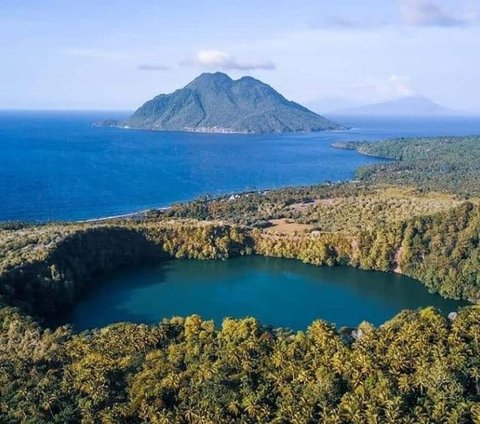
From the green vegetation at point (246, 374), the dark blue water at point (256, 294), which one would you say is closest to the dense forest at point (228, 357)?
the green vegetation at point (246, 374)

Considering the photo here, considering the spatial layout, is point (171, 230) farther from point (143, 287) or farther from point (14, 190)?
point (14, 190)

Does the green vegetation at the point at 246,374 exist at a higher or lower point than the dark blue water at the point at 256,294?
higher

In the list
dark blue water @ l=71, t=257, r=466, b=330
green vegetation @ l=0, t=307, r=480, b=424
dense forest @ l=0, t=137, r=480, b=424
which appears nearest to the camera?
green vegetation @ l=0, t=307, r=480, b=424

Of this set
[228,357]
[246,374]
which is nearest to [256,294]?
[228,357]

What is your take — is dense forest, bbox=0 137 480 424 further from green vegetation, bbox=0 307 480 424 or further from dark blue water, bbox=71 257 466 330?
dark blue water, bbox=71 257 466 330

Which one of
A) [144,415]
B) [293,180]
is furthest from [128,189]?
[144,415]

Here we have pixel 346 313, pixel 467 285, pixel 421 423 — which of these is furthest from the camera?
pixel 467 285

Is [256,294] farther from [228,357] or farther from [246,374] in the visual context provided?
[246,374]

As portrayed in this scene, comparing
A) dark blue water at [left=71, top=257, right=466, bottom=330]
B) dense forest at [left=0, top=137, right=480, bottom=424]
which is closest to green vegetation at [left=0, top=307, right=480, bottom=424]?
dense forest at [left=0, top=137, right=480, bottom=424]

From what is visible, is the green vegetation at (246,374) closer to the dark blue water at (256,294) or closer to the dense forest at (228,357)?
the dense forest at (228,357)
